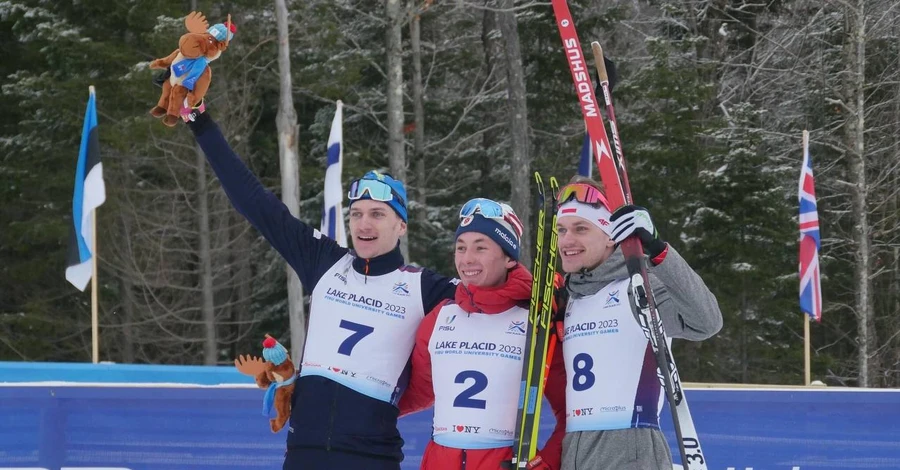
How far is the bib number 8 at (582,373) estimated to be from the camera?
314cm

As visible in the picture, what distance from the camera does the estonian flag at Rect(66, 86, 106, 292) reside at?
37.9ft

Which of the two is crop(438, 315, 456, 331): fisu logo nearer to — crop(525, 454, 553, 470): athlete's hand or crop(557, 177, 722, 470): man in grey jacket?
crop(557, 177, 722, 470): man in grey jacket

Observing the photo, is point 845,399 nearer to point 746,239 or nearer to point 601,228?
point 601,228

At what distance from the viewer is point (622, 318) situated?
3.15 m

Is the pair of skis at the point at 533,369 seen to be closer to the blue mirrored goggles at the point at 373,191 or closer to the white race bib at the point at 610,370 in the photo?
the white race bib at the point at 610,370

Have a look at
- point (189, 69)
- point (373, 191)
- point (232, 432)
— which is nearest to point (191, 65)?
point (189, 69)

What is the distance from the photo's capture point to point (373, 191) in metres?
3.71

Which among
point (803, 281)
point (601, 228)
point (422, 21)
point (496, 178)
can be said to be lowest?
point (601, 228)

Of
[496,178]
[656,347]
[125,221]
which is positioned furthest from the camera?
[496,178]

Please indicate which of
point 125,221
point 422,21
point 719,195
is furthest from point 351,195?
point 422,21

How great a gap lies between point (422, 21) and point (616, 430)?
767 inches

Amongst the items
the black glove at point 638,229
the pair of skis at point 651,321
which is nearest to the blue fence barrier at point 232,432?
the pair of skis at point 651,321

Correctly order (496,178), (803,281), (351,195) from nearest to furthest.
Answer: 1. (351,195)
2. (803,281)
3. (496,178)

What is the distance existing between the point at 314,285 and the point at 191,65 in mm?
933
